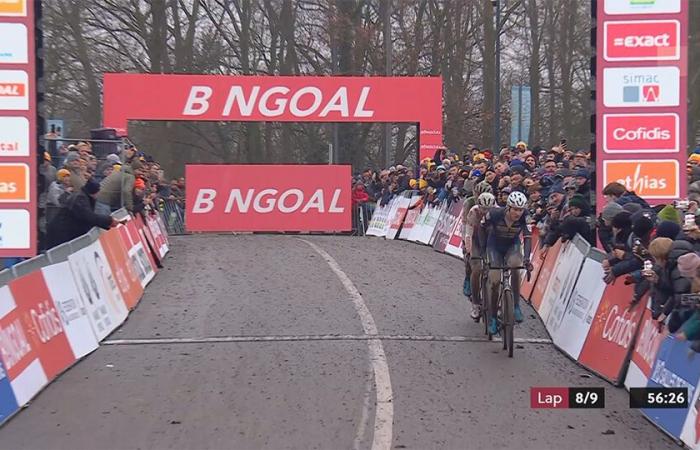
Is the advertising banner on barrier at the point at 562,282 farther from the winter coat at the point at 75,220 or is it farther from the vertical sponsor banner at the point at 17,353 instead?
the vertical sponsor banner at the point at 17,353

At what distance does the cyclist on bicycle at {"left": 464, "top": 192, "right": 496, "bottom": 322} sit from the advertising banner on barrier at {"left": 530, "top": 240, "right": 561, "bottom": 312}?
1.35m

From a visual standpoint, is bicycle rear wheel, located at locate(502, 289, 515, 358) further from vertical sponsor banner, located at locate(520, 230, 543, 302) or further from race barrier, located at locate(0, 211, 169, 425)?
race barrier, located at locate(0, 211, 169, 425)

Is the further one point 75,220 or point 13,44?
point 75,220

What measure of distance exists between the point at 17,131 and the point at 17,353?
→ 4443mm

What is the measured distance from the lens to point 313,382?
9.23 meters

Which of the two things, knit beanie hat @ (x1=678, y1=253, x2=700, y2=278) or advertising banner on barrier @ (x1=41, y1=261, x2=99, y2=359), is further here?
advertising banner on barrier @ (x1=41, y1=261, x2=99, y2=359)

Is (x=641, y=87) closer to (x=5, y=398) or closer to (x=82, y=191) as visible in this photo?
(x=82, y=191)

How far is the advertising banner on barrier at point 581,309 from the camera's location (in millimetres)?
10516

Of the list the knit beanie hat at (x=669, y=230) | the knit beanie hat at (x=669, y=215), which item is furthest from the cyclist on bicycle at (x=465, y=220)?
the knit beanie hat at (x=669, y=230)

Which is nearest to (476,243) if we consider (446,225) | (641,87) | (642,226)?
(641,87)

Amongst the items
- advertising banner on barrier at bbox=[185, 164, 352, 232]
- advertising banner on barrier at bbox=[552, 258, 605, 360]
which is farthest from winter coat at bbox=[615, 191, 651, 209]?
advertising banner on barrier at bbox=[185, 164, 352, 232]

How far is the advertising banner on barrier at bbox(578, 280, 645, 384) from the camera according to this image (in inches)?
362

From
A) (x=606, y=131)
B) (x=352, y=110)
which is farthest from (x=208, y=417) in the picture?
(x=352, y=110)

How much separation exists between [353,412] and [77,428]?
223 centimetres
